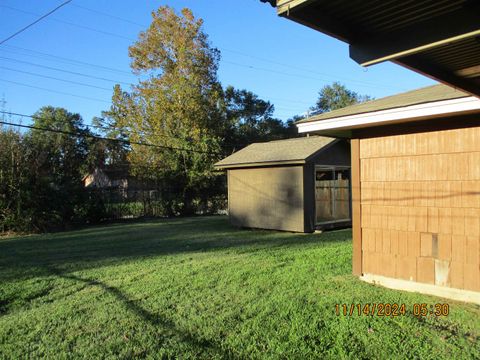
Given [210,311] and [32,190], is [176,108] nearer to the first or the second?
[32,190]

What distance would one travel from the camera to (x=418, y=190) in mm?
5621

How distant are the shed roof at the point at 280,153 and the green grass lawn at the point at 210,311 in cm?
427

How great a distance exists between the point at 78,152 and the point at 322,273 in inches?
1680

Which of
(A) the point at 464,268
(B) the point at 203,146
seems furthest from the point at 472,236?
(B) the point at 203,146

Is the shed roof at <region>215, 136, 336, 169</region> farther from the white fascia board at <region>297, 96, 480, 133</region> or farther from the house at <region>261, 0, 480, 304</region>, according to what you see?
the white fascia board at <region>297, 96, 480, 133</region>

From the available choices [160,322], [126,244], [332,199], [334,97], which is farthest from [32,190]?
[334,97]

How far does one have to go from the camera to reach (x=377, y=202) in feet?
20.0

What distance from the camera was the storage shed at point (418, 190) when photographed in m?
5.09

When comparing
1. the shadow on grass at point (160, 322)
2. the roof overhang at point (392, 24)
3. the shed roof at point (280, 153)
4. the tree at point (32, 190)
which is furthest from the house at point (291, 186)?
the roof overhang at point (392, 24)

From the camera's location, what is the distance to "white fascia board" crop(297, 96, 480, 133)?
4773 mm

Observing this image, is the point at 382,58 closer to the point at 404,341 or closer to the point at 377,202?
the point at 404,341

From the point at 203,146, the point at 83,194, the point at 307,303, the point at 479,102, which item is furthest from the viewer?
the point at 203,146

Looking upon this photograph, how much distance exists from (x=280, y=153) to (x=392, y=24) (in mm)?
10682
